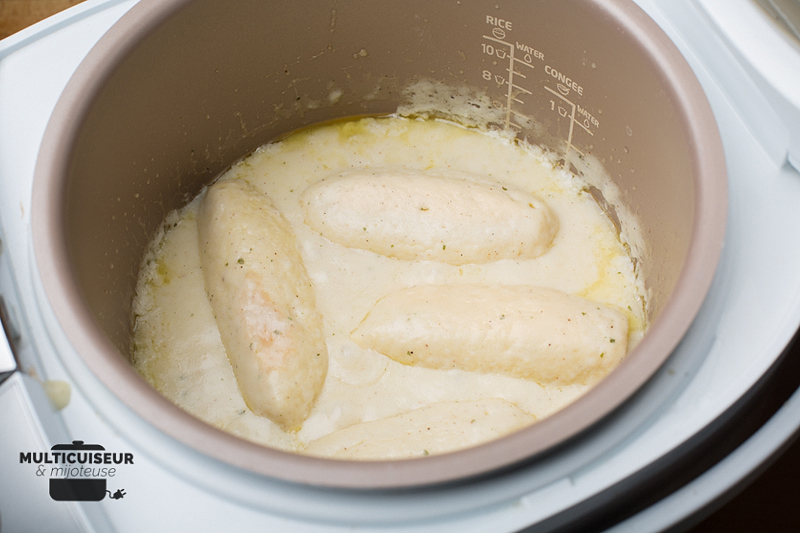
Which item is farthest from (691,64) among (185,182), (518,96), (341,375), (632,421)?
(185,182)

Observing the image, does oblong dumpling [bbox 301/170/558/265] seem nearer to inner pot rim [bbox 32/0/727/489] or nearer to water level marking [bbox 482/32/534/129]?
water level marking [bbox 482/32/534/129]

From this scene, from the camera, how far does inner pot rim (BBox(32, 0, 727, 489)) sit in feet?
2.06

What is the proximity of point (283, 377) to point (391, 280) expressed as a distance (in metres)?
0.27

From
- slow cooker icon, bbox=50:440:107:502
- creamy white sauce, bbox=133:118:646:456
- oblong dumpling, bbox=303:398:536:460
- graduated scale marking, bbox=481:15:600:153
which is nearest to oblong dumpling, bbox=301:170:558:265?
creamy white sauce, bbox=133:118:646:456

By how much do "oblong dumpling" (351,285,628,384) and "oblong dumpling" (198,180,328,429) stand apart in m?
0.10

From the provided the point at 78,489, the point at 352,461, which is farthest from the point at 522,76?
the point at 78,489

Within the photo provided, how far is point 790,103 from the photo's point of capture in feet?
2.65

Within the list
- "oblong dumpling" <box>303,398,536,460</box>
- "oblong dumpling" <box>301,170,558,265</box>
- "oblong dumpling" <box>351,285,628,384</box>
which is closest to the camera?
"oblong dumpling" <box>303,398,536,460</box>

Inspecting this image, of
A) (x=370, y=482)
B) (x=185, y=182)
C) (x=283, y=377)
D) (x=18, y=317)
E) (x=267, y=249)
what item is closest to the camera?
(x=370, y=482)

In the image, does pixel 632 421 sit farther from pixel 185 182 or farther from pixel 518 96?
pixel 185 182

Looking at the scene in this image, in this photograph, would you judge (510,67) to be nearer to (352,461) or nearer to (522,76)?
(522,76)

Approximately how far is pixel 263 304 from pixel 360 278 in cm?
19

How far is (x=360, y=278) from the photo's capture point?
1.11 m

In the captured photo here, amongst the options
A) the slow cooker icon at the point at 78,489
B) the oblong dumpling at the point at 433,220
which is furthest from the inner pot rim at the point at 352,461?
the oblong dumpling at the point at 433,220
